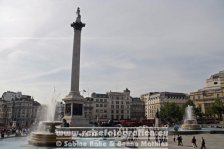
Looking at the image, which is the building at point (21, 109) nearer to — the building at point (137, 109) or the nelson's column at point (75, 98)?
the building at point (137, 109)

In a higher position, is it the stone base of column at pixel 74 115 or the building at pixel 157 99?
the building at pixel 157 99

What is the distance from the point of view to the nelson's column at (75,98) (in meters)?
59.6

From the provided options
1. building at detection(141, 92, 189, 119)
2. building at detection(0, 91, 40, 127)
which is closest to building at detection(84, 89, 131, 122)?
building at detection(141, 92, 189, 119)

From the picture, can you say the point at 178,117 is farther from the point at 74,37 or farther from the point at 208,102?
the point at 74,37

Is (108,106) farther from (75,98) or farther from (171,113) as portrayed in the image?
(75,98)

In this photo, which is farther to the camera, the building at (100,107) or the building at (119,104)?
the building at (119,104)

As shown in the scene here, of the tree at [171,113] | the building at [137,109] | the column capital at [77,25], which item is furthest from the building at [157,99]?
the column capital at [77,25]

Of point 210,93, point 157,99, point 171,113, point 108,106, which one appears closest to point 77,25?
point 171,113

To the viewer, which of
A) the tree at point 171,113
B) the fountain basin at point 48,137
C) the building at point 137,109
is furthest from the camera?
the building at point 137,109

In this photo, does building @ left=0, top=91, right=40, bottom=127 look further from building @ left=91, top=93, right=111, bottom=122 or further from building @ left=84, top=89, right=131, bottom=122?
building @ left=91, top=93, right=111, bottom=122

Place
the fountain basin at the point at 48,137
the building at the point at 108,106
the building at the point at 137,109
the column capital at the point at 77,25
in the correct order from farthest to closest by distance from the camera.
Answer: the building at the point at 137,109 < the building at the point at 108,106 < the column capital at the point at 77,25 < the fountain basin at the point at 48,137

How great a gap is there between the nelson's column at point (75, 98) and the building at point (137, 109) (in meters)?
87.1

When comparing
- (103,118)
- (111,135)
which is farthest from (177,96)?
(111,135)

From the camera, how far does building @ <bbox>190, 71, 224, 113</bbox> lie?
115 m
